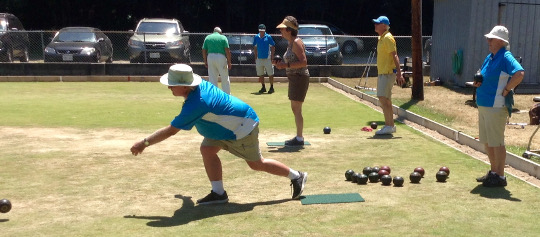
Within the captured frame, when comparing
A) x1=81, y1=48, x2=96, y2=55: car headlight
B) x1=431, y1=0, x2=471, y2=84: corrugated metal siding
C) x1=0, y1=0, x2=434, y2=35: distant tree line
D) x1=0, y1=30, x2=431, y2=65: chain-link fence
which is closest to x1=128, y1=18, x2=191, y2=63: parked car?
x1=0, y1=30, x2=431, y2=65: chain-link fence

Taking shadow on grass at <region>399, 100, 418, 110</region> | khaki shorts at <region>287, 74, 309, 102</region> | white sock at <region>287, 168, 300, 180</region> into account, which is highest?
khaki shorts at <region>287, 74, 309, 102</region>

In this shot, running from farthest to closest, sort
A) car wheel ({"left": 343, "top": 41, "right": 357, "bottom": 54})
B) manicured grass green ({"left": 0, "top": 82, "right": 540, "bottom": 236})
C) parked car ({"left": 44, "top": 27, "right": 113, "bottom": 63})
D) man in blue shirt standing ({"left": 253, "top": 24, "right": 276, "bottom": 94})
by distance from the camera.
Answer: car wheel ({"left": 343, "top": 41, "right": 357, "bottom": 54}) < parked car ({"left": 44, "top": 27, "right": 113, "bottom": 63}) < man in blue shirt standing ({"left": 253, "top": 24, "right": 276, "bottom": 94}) < manicured grass green ({"left": 0, "top": 82, "right": 540, "bottom": 236})

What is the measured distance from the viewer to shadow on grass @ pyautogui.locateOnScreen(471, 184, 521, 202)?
7176 millimetres

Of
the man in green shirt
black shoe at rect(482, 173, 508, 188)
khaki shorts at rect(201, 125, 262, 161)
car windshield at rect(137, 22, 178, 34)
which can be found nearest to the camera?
khaki shorts at rect(201, 125, 262, 161)

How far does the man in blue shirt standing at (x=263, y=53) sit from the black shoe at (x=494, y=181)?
11581 millimetres

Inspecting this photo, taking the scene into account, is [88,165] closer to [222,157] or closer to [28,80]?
[222,157]

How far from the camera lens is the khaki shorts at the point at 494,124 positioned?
7.47 meters

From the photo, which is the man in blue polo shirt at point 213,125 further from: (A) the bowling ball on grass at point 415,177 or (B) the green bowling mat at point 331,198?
(A) the bowling ball on grass at point 415,177

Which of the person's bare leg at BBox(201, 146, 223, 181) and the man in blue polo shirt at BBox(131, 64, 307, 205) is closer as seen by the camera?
the man in blue polo shirt at BBox(131, 64, 307, 205)

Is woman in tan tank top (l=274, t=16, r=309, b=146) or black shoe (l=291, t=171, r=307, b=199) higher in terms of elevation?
woman in tan tank top (l=274, t=16, r=309, b=146)

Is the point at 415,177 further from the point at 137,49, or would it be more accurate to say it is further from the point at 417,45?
the point at 137,49

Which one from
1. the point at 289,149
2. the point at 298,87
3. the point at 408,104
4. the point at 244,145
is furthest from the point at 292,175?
the point at 408,104

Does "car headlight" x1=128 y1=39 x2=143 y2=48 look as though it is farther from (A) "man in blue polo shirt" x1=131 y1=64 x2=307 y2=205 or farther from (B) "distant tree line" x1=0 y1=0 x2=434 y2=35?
(A) "man in blue polo shirt" x1=131 y1=64 x2=307 y2=205

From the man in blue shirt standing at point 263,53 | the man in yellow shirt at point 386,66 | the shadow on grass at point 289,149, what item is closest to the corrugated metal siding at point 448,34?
the man in blue shirt standing at point 263,53
